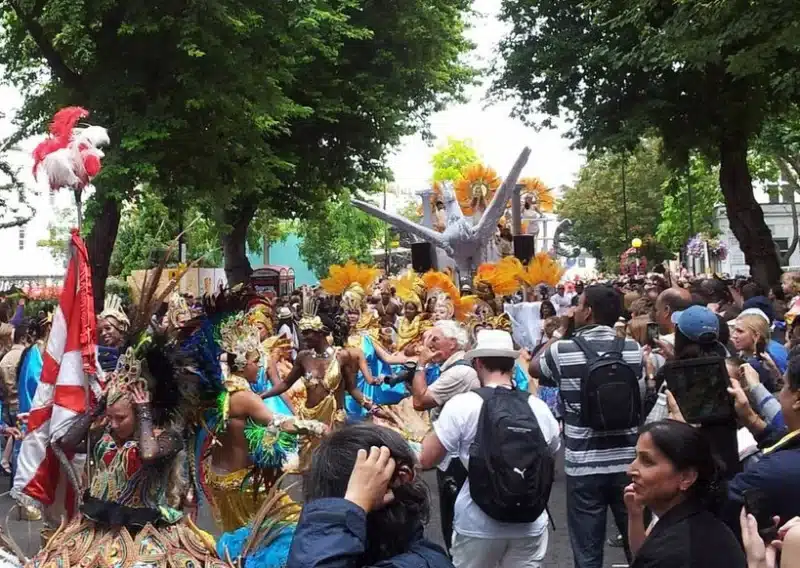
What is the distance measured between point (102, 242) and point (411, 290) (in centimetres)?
776

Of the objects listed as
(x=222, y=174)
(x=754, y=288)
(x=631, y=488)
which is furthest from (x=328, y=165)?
(x=631, y=488)

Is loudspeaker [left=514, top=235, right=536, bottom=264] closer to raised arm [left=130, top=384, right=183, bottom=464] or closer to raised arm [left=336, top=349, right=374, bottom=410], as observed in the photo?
raised arm [left=336, top=349, right=374, bottom=410]

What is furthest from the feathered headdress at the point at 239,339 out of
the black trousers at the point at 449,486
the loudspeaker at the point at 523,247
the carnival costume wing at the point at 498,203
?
the loudspeaker at the point at 523,247

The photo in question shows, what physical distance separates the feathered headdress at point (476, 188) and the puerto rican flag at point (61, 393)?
25882 mm

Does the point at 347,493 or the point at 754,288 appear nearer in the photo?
the point at 347,493

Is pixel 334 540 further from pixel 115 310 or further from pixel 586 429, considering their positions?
pixel 115 310

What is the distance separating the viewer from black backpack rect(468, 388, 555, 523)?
451cm

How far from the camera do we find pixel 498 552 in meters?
4.77

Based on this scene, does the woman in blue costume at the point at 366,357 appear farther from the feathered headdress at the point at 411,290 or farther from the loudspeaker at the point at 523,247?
the loudspeaker at the point at 523,247

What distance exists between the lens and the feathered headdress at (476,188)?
30.9 m

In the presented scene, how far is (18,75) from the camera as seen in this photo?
22250mm

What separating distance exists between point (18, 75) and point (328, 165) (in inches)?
400

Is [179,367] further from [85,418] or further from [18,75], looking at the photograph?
[18,75]

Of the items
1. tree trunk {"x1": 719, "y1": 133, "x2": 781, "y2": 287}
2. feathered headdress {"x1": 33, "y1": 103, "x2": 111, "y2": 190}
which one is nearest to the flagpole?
feathered headdress {"x1": 33, "y1": 103, "x2": 111, "y2": 190}
